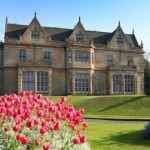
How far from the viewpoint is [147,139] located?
15055 mm

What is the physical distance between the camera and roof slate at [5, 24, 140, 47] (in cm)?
4374

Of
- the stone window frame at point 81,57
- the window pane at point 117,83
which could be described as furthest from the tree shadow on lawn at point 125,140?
the window pane at point 117,83

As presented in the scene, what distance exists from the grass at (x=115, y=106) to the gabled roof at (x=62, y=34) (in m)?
13.0

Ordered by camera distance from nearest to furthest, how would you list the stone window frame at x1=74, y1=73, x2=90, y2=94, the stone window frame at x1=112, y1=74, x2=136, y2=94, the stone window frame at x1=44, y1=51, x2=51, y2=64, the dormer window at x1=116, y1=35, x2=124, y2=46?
1. the stone window frame at x1=74, y1=73, x2=90, y2=94
2. the stone window frame at x1=44, y1=51, x2=51, y2=64
3. the stone window frame at x1=112, y1=74, x2=136, y2=94
4. the dormer window at x1=116, y1=35, x2=124, y2=46

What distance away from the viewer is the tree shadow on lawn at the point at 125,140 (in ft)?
45.8

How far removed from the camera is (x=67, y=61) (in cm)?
4394

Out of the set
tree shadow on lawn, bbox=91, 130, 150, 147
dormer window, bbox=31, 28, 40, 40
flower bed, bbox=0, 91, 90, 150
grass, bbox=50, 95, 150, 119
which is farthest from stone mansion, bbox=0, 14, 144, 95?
flower bed, bbox=0, 91, 90, 150

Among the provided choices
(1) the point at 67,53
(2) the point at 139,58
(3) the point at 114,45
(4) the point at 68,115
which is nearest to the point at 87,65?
(1) the point at 67,53

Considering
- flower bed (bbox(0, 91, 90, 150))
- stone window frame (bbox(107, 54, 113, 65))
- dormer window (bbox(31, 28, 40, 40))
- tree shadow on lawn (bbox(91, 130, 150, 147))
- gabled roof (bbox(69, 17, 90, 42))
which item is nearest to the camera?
flower bed (bbox(0, 91, 90, 150))

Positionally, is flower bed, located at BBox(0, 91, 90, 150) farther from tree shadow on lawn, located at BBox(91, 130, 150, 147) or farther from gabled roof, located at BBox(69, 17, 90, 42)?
gabled roof, located at BBox(69, 17, 90, 42)

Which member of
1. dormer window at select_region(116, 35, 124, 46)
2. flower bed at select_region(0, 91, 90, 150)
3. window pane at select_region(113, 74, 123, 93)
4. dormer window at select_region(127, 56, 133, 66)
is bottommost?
flower bed at select_region(0, 91, 90, 150)

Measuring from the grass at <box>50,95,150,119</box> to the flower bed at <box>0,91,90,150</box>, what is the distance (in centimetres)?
2002

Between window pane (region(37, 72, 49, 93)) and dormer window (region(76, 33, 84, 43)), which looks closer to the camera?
window pane (region(37, 72, 49, 93))

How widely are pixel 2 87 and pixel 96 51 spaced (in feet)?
48.6
